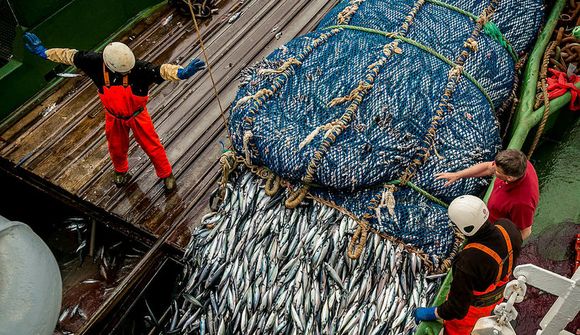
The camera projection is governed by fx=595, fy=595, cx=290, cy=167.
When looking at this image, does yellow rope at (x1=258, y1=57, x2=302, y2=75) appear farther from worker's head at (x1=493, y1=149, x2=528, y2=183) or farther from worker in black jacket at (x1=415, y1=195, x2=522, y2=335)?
worker in black jacket at (x1=415, y1=195, x2=522, y2=335)

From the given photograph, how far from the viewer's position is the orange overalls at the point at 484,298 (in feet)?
14.9

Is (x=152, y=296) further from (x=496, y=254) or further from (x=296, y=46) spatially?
(x=496, y=254)

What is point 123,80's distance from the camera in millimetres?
6129

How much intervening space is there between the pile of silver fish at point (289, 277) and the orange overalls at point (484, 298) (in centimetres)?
47

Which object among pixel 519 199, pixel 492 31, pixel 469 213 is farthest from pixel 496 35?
pixel 469 213

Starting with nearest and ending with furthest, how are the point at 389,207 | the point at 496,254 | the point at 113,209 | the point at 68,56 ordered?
the point at 496,254 < the point at 389,207 < the point at 68,56 < the point at 113,209

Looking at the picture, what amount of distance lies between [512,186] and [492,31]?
2.67m

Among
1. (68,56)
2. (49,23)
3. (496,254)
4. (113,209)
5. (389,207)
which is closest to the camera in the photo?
(496,254)

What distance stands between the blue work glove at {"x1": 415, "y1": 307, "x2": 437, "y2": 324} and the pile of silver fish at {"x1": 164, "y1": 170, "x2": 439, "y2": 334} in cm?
26

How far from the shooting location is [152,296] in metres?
6.52

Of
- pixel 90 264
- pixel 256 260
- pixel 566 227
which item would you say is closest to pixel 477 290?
pixel 256 260

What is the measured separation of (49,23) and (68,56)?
174cm

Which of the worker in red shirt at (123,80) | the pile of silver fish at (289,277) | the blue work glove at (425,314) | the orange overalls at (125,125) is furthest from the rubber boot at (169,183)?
the blue work glove at (425,314)

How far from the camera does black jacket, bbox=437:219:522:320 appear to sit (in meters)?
4.48
